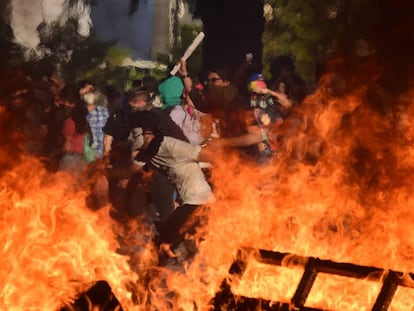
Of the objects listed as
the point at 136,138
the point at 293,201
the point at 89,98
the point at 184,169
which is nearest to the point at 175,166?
the point at 184,169

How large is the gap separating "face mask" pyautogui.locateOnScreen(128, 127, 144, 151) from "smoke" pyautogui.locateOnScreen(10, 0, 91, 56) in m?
0.88

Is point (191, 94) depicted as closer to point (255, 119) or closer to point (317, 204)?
point (255, 119)

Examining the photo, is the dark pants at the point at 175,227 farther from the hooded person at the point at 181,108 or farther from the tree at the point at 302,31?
the tree at the point at 302,31

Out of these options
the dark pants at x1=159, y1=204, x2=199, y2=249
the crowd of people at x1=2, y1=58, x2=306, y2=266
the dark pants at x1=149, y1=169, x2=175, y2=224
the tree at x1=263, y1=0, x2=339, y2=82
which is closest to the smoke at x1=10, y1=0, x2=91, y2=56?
the crowd of people at x1=2, y1=58, x2=306, y2=266

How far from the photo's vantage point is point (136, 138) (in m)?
5.34

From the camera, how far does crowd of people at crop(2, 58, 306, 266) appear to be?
5289 millimetres

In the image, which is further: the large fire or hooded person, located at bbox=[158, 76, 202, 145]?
hooded person, located at bbox=[158, 76, 202, 145]

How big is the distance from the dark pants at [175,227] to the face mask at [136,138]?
24.5 inches

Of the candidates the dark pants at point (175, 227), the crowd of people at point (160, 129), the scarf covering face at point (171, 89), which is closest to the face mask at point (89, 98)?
the crowd of people at point (160, 129)

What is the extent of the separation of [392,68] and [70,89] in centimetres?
263

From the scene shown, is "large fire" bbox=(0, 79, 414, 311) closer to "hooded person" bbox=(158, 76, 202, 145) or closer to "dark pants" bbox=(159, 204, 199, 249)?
"dark pants" bbox=(159, 204, 199, 249)

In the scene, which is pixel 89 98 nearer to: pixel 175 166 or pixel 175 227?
pixel 175 166

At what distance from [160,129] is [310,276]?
265 centimetres

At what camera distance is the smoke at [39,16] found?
5.28 metres
